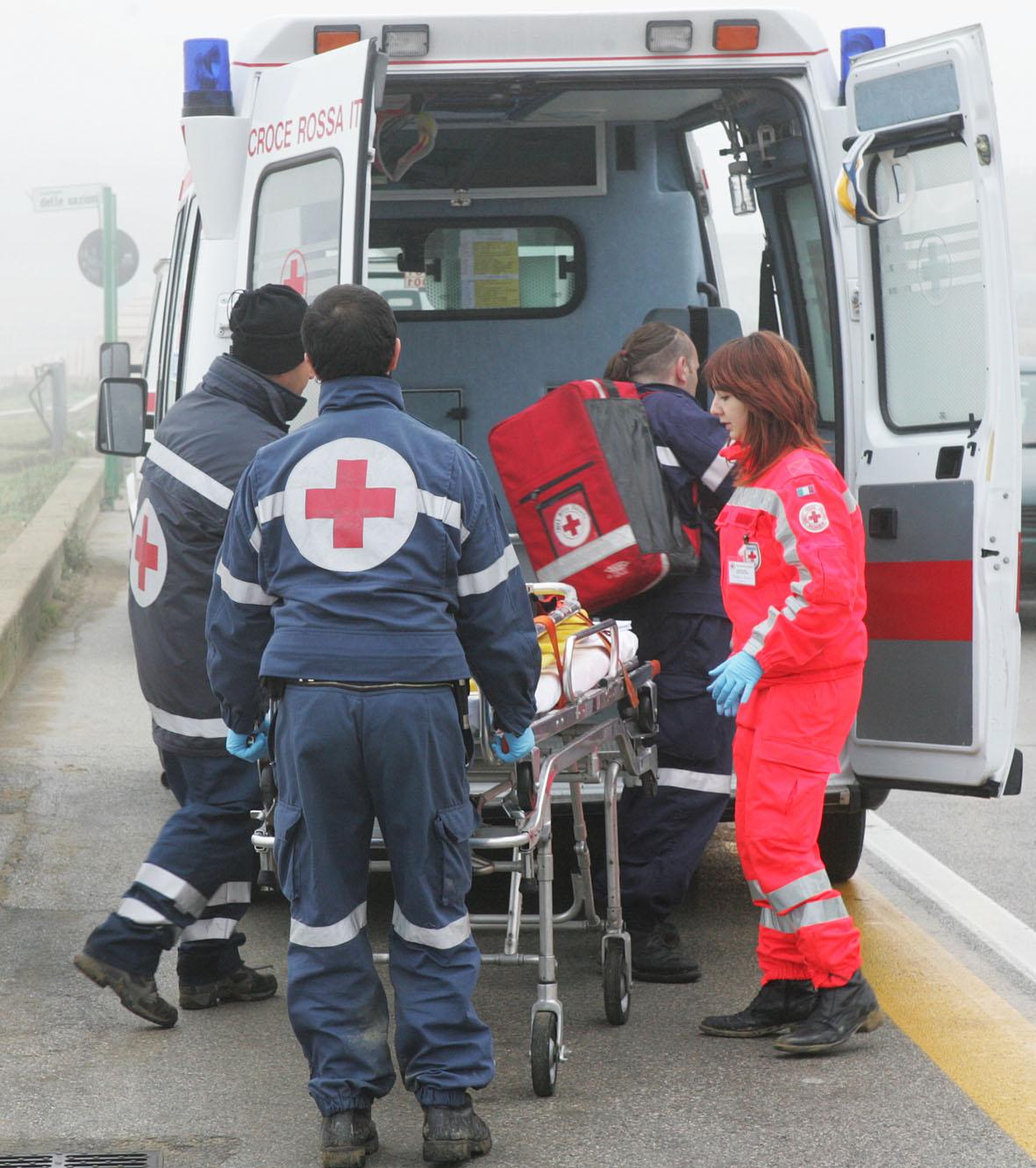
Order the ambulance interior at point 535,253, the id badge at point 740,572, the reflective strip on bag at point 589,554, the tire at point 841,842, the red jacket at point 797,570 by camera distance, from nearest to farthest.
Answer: the red jacket at point 797,570 → the id badge at point 740,572 → the reflective strip on bag at point 589,554 → the tire at point 841,842 → the ambulance interior at point 535,253

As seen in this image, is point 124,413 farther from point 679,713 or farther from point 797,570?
point 797,570

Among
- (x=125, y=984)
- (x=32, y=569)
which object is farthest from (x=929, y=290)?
(x=32, y=569)

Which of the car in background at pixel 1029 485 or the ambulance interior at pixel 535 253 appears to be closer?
the ambulance interior at pixel 535 253

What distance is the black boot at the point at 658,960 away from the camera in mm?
5078

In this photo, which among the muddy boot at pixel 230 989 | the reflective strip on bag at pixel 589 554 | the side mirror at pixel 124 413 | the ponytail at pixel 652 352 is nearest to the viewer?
the muddy boot at pixel 230 989

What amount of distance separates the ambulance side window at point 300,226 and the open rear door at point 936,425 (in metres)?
1.44

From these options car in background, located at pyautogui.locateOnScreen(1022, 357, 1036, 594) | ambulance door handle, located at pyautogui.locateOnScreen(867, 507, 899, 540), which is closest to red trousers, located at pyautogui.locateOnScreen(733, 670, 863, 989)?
ambulance door handle, located at pyautogui.locateOnScreen(867, 507, 899, 540)

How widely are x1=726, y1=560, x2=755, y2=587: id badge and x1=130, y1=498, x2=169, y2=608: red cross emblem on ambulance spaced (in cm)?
139

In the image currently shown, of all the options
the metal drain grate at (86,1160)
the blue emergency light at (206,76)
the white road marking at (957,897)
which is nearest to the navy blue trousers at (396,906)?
the metal drain grate at (86,1160)

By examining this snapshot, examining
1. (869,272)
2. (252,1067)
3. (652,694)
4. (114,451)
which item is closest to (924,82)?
(869,272)

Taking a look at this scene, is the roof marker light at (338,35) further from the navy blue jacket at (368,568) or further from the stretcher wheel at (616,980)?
the stretcher wheel at (616,980)

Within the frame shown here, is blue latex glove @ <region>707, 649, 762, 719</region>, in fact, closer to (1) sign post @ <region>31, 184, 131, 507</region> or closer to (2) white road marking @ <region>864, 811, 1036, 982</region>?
(2) white road marking @ <region>864, 811, 1036, 982</region>

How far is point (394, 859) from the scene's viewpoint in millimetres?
3840

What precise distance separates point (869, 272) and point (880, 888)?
2.01m
